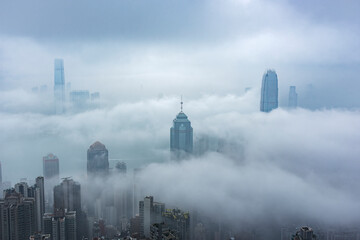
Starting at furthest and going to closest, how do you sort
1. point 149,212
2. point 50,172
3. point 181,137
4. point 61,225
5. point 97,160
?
point 181,137, point 97,160, point 50,172, point 149,212, point 61,225

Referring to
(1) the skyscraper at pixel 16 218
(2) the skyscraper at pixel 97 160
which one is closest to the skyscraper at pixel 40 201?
(1) the skyscraper at pixel 16 218

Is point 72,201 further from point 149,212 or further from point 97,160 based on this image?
point 97,160

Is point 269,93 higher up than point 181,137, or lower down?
higher up

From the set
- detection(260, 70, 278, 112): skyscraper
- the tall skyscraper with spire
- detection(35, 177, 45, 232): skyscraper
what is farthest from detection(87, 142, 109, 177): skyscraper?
detection(260, 70, 278, 112): skyscraper

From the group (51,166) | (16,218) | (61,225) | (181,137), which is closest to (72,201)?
(61,225)

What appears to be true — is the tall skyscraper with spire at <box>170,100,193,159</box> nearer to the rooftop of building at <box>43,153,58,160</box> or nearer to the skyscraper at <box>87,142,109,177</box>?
the skyscraper at <box>87,142,109,177</box>

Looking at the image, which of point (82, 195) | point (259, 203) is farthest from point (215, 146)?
point (82, 195)
